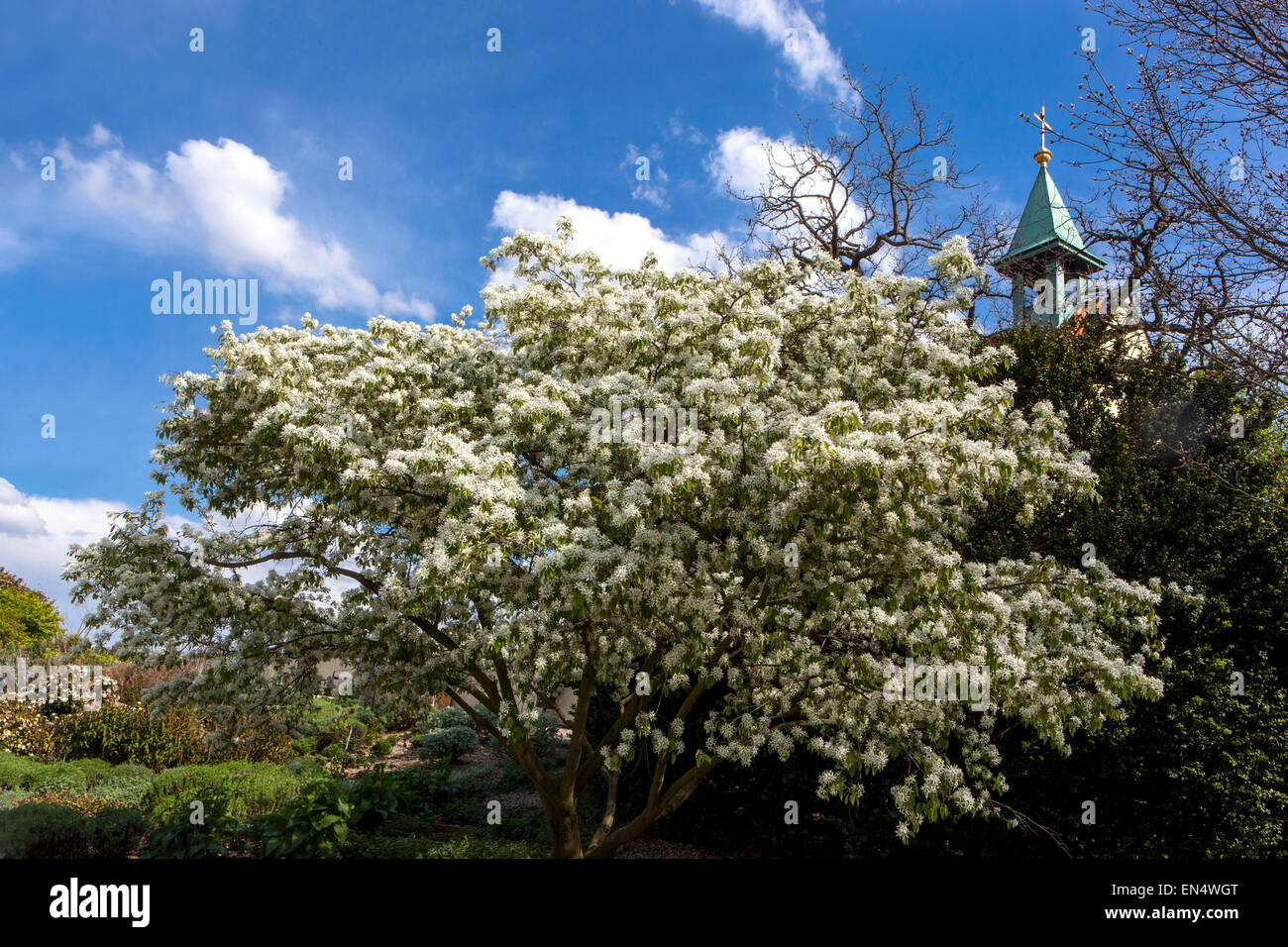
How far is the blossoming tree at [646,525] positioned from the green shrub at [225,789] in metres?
1.91

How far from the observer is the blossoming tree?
5742mm

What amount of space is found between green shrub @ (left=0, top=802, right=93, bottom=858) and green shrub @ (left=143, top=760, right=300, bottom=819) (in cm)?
82

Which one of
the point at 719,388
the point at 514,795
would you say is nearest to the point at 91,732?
the point at 514,795

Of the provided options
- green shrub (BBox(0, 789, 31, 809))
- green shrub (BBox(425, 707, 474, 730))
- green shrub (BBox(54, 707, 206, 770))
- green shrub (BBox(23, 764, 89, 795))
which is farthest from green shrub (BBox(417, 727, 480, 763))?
green shrub (BBox(0, 789, 31, 809))

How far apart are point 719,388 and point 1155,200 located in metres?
7.04

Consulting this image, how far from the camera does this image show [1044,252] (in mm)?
20188

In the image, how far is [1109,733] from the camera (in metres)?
8.17

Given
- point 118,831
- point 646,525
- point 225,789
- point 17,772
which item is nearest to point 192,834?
point 118,831

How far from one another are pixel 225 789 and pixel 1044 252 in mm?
21097

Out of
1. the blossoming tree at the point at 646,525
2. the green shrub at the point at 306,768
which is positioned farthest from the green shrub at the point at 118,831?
the green shrub at the point at 306,768

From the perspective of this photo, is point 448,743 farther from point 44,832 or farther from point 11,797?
point 44,832

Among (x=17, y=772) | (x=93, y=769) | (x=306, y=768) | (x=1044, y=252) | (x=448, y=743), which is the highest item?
(x=1044, y=252)

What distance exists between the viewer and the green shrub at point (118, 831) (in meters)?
9.41
